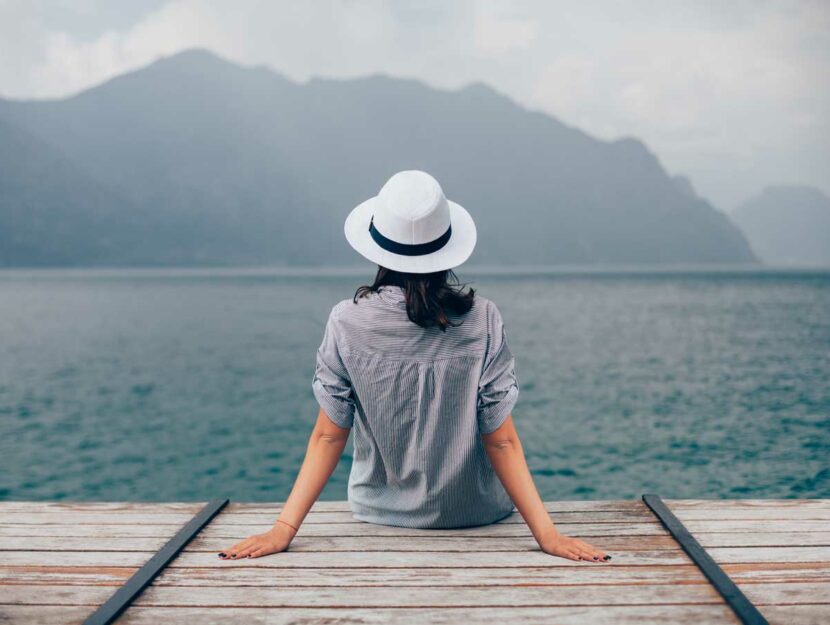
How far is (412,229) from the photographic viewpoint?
2.92m

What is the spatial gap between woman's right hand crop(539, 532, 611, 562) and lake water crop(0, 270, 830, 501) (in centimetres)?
1376

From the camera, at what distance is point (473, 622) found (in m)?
2.52

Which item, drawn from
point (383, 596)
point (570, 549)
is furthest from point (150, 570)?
point (570, 549)

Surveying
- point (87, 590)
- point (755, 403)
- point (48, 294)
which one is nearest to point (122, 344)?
point (755, 403)

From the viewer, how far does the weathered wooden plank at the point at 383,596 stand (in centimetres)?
267

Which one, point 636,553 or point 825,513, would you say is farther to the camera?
point 825,513

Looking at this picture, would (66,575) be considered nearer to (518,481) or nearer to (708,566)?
(518,481)

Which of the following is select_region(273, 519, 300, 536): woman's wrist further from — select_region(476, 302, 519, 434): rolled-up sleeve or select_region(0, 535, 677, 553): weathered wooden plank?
select_region(476, 302, 519, 434): rolled-up sleeve

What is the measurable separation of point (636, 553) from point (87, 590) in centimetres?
215

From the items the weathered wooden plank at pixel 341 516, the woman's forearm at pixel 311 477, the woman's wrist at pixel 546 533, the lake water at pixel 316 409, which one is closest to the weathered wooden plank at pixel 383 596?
the woman's wrist at pixel 546 533

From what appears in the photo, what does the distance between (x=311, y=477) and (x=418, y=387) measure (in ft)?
1.93

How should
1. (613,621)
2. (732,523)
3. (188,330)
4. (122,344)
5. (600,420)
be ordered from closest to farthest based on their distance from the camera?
(613,621) → (732,523) → (600,420) → (122,344) → (188,330)

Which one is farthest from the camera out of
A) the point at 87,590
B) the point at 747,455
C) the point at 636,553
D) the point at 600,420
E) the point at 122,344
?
the point at 122,344

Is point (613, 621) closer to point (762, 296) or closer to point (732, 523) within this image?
point (732, 523)
